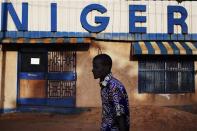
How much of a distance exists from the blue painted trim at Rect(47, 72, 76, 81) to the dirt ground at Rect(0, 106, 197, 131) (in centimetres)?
122

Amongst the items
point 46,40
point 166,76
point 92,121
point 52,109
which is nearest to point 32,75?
point 52,109

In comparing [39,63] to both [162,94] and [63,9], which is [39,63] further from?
[162,94]

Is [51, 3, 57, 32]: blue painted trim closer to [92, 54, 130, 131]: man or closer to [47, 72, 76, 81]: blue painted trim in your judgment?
[47, 72, 76, 81]: blue painted trim

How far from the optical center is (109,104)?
4.35 metres

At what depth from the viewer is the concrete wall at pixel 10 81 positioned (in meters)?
14.6

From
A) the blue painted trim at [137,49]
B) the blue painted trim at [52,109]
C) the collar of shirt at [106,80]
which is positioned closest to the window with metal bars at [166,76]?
the blue painted trim at [137,49]

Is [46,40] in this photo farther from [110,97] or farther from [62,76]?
[110,97]

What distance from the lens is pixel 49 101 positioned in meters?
14.6

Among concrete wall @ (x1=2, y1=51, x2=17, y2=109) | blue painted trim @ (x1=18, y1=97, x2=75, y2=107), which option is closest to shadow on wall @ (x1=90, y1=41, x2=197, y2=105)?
blue painted trim @ (x1=18, y1=97, x2=75, y2=107)

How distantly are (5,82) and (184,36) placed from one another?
6.13m

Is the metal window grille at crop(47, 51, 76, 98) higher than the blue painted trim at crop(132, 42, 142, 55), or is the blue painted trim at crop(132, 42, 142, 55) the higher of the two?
the blue painted trim at crop(132, 42, 142, 55)

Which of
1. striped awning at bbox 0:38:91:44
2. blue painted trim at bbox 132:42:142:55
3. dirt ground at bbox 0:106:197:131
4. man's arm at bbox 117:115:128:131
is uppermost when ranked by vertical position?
striped awning at bbox 0:38:91:44

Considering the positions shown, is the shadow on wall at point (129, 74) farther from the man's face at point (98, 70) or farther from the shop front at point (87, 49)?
the man's face at point (98, 70)

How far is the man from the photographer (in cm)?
427
